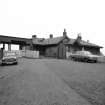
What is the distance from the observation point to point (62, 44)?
31906mm

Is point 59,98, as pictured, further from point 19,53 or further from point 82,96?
point 19,53

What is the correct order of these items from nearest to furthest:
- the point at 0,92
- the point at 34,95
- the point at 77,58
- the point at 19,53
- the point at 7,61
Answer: the point at 34,95, the point at 0,92, the point at 7,61, the point at 77,58, the point at 19,53

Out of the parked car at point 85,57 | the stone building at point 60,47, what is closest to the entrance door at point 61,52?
the stone building at point 60,47

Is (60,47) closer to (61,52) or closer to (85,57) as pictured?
(61,52)

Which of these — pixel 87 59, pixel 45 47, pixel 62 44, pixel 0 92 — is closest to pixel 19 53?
pixel 45 47

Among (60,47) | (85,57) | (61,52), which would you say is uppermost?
(60,47)

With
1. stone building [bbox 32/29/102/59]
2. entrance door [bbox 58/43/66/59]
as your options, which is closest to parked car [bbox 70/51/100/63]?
entrance door [bbox 58/43/66/59]

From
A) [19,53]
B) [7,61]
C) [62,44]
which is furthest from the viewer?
[62,44]

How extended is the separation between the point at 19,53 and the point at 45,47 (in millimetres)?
9071

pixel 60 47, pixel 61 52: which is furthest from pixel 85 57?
pixel 60 47

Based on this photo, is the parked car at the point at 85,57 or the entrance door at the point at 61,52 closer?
the parked car at the point at 85,57

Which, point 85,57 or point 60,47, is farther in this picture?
point 60,47

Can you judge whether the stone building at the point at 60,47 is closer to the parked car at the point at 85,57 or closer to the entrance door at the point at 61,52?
the entrance door at the point at 61,52

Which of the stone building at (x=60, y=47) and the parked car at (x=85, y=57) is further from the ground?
the stone building at (x=60, y=47)
